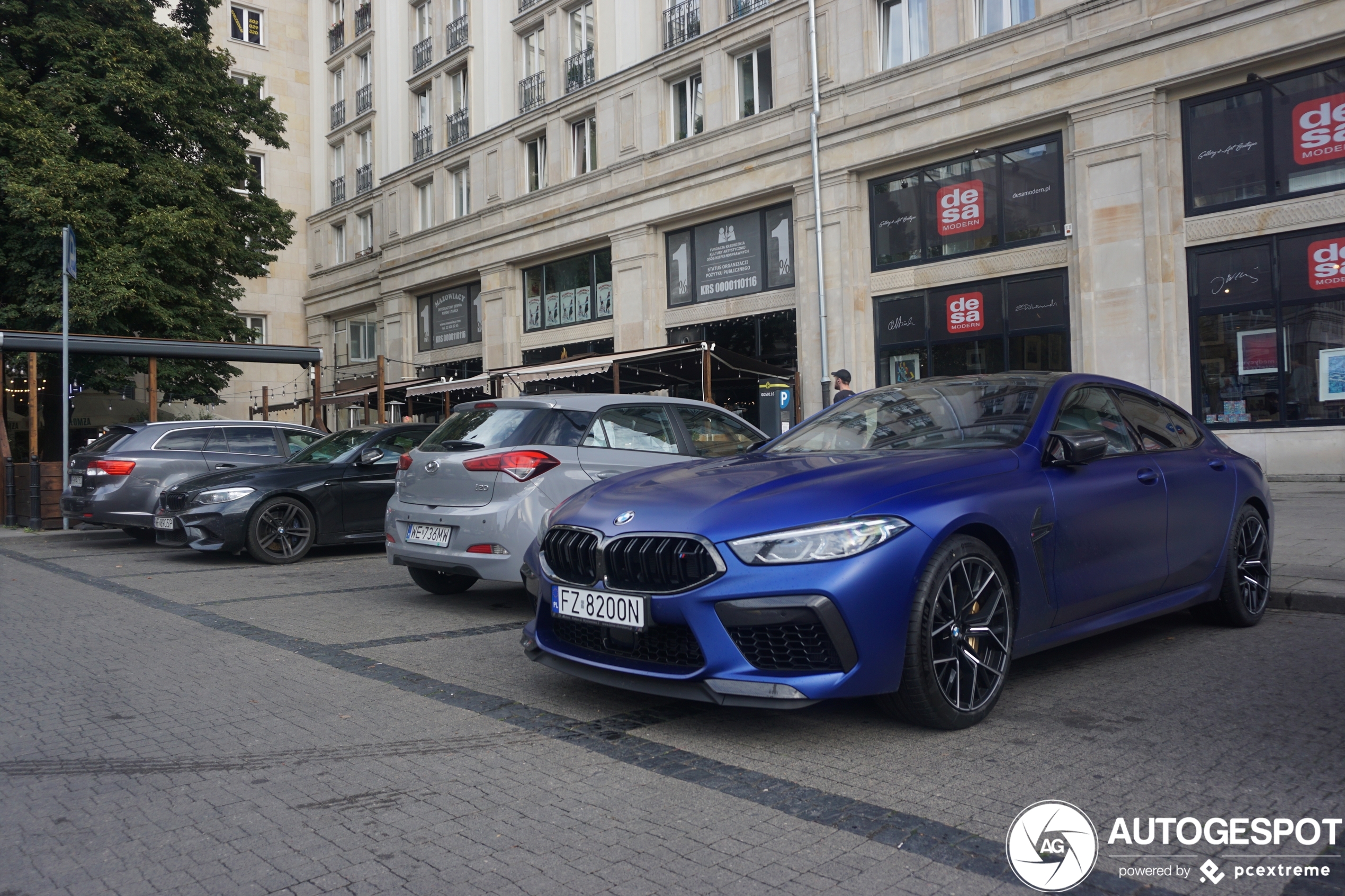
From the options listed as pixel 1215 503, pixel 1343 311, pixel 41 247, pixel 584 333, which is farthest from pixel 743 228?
pixel 1215 503

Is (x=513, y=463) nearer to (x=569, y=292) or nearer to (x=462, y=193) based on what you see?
(x=569, y=292)

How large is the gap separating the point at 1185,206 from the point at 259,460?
48.2 feet

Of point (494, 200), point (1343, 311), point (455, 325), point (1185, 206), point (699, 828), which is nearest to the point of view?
point (699, 828)

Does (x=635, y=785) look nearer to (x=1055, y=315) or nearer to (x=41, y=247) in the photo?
(x=1055, y=315)

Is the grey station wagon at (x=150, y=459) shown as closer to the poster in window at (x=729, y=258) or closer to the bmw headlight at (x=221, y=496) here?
the bmw headlight at (x=221, y=496)

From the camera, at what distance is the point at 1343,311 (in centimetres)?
1460

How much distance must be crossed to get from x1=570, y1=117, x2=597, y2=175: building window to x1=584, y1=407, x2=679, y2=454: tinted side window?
20.1m

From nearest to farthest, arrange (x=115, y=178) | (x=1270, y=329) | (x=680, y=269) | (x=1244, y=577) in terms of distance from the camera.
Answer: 1. (x=1244, y=577)
2. (x=1270, y=329)
3. (x=115, y=178)
4. (x=680, y=269)

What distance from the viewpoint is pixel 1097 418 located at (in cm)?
521

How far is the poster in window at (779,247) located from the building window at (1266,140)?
806 cm

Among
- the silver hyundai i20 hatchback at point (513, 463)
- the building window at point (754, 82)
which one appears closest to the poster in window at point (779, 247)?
the building window at point (754, 82)

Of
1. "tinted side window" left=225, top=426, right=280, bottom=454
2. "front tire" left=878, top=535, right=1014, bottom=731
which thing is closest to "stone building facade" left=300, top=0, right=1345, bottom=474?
"tinted side window" left=225, top=426, right=280, bottom=454

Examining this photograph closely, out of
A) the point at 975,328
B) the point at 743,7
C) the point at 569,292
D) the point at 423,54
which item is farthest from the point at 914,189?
the point at 423,54

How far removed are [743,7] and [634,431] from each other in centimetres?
1801
